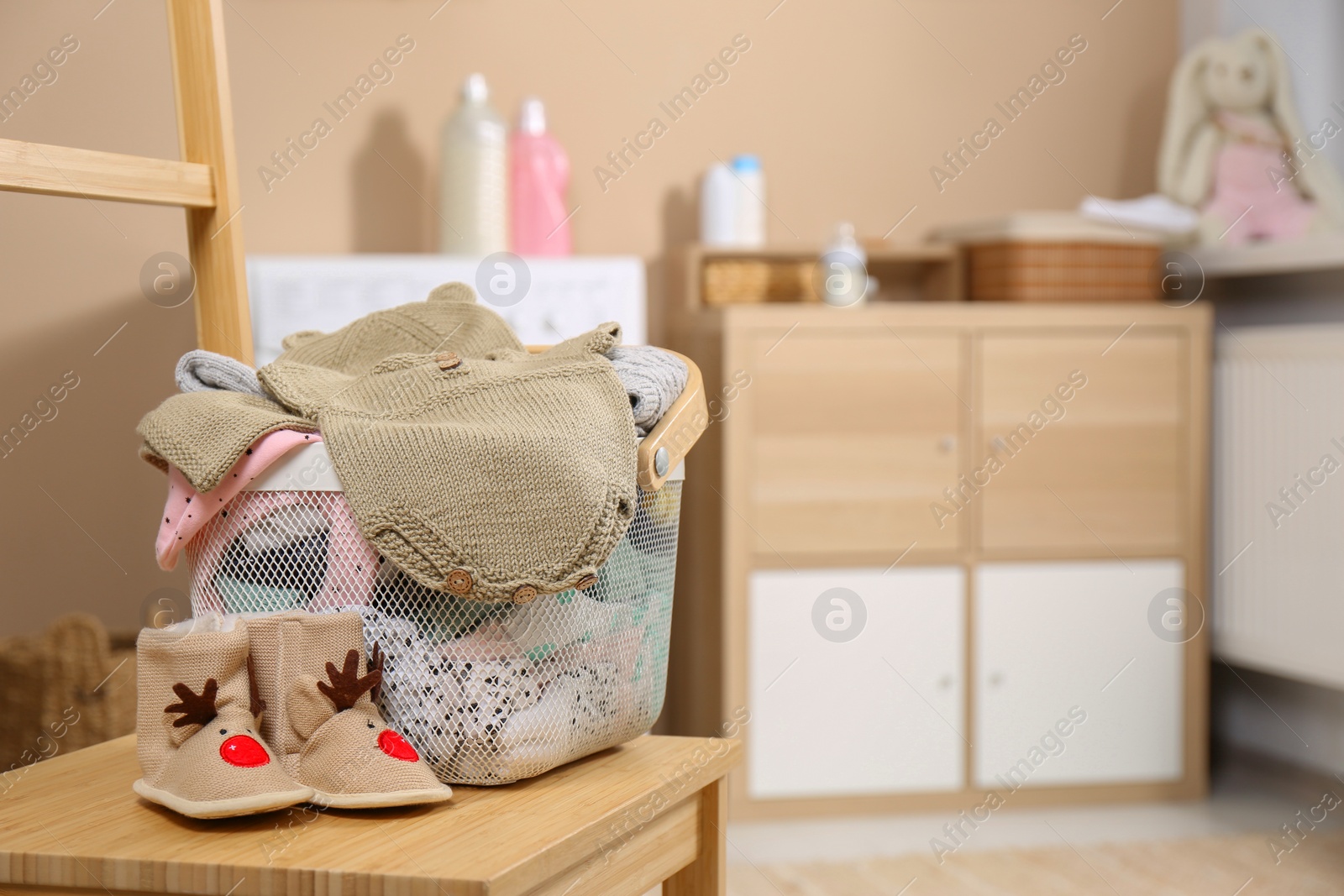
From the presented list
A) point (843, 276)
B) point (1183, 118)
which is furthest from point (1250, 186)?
point (843, 276)

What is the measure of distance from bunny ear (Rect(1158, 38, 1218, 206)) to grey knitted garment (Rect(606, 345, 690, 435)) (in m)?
1.93

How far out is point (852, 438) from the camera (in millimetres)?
2025

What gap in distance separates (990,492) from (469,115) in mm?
1150

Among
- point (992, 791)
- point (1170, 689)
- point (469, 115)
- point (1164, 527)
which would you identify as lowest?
point (992, 791)

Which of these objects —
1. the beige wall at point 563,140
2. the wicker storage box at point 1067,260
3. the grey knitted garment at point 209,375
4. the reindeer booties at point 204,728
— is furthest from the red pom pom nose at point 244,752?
the wicker storage box at point 1067,260

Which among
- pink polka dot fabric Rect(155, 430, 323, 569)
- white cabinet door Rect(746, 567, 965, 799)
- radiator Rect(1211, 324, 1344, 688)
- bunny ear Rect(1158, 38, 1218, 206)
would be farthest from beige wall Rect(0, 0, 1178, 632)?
pink polka dot fabric Rect(155, 430, 323, 569)

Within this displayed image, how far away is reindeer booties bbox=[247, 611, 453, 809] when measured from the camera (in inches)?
23.6

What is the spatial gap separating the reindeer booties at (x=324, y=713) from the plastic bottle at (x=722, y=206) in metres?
1.71

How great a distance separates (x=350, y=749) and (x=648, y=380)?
0.28 meters

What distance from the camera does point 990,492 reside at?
2057 millimetres

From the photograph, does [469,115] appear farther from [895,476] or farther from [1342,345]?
[1342,345]

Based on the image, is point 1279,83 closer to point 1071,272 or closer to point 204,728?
point 1071,272

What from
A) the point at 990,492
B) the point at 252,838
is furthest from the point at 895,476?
the point at 252,838

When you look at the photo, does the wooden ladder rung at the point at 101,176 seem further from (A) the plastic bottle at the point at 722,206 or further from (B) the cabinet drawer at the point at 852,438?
(A) the plastic bottle at the point at 722,206
